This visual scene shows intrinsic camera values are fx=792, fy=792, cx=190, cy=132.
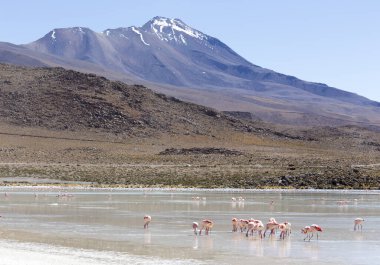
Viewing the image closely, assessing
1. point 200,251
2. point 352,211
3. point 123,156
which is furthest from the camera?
point 123,156

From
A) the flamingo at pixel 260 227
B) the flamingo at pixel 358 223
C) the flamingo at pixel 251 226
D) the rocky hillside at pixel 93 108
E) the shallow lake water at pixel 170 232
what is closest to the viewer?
the shallow lake water at pixel 170 232

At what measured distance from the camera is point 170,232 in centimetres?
2281

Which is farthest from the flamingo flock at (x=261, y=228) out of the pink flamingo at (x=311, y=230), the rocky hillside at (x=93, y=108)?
the rocky hillside at (x=93, y=108)

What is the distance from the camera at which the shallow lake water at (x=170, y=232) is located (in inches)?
693

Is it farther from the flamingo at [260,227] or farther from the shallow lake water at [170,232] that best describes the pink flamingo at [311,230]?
the flamingo at [260,227]

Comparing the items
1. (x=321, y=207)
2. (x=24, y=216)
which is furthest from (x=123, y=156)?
(x=24, y=216)

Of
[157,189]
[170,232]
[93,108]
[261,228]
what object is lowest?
[170,232]

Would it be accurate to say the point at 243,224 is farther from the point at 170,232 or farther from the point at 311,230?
the point at 311,230

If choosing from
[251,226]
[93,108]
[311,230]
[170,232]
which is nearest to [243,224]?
[251,226]

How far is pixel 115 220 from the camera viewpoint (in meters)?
26.3

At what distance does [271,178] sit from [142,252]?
36134mm

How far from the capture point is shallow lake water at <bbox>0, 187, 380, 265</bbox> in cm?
1761

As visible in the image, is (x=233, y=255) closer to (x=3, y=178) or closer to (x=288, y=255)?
(x=288, y=255)

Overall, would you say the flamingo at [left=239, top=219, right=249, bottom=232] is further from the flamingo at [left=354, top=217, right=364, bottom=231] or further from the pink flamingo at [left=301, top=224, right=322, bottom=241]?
the flamingo at [left=354, top=217, right=364, bottom=231]
